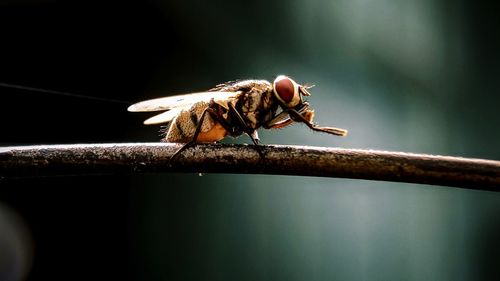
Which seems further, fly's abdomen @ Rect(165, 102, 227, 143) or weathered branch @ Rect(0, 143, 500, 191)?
fly's abdomen @ Rect(165, 102, 227, 143)

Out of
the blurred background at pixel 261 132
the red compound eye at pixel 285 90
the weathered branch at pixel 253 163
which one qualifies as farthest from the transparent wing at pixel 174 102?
the blurred background at pixel 261 132

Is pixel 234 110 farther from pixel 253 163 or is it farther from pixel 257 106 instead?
pixel 253 163


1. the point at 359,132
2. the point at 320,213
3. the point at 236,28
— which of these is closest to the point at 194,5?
the point at 236,28

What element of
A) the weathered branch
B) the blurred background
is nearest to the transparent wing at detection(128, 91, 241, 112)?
the weathered branch

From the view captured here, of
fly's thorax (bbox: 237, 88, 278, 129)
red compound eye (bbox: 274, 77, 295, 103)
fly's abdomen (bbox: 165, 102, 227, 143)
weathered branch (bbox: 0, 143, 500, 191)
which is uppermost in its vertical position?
red compound eye (bbox: 274, 77, 295, 103)

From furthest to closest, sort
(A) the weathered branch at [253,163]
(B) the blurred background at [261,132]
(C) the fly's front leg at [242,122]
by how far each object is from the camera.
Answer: (B) the blurred background at [261,132], (C) the fly's front leg at [242,122], (A) the weathered branch at [253,163]

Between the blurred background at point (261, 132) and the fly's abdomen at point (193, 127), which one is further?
the blurred background at point (261, 132)

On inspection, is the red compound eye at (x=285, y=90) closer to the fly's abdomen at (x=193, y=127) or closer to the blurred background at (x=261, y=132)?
the fly's abdomen at (x=193, y=127)

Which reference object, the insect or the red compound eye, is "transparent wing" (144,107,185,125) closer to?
the insect
